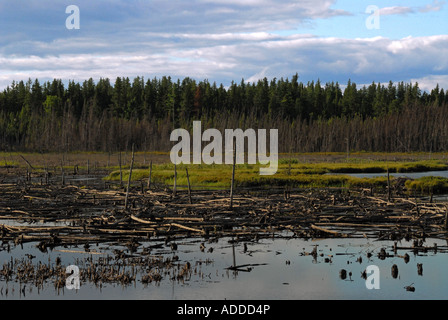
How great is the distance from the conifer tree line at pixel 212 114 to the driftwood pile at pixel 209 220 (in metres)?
69.3

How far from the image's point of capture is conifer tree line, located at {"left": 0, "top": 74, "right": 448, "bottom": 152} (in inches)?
4488

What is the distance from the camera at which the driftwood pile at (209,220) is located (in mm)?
21984

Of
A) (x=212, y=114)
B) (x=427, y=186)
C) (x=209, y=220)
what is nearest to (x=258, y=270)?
(x=209, y=220)

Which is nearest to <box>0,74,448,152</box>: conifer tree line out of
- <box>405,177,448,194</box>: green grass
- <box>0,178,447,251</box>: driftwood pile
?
<box>405,177,448,194</box>: green grass

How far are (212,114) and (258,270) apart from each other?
466ft

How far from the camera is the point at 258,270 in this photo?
1858cm

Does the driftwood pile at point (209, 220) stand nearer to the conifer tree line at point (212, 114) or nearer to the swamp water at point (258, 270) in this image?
the swamp water at point (258, 270)

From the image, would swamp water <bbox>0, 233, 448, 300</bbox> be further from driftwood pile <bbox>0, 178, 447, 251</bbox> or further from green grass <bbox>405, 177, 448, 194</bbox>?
green grass <bbox>405, 177, 448, 194</bbox>

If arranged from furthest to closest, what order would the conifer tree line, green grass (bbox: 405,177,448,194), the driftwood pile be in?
the conifer tree line, green grass (bbox: 405,177,448,194), the driftwood pile

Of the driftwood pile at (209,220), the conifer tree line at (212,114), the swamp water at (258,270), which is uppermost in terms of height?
the conifer tree line at (212,114)

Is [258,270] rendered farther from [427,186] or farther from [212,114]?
[212,114]

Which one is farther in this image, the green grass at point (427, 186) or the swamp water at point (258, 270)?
the green grass at point (427, 186)

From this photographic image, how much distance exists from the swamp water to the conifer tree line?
78730mm

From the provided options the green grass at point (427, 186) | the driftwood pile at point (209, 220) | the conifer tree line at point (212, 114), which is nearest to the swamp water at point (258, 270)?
the driftwood pile at point (209, 220)
